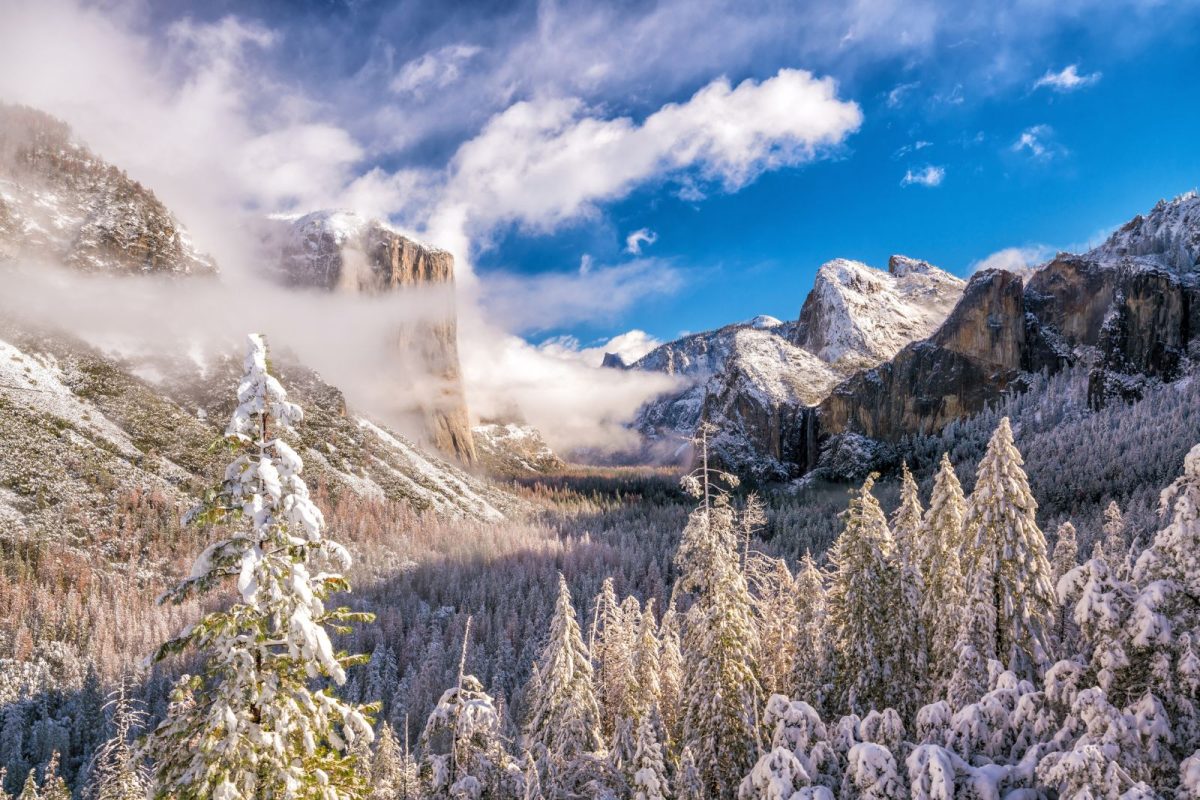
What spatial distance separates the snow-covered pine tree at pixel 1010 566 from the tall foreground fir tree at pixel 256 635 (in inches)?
692

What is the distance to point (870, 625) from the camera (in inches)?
874

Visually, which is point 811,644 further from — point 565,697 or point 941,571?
point 565,697

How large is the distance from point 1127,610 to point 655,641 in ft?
56.8

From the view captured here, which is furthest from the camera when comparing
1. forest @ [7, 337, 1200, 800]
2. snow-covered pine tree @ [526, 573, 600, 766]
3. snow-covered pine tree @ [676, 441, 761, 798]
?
snow-covered pine tree @ [526, 573, 600, 766]

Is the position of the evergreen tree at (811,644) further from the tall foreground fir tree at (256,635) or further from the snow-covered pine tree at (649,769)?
the tall foreground fir tree at (256,635)

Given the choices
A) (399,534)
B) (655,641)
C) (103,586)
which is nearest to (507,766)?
(655,641)

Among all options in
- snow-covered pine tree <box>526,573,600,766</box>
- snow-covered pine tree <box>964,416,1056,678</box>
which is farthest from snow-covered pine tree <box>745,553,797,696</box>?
snow-covered pine tree <box>964,416,1056,678</box>

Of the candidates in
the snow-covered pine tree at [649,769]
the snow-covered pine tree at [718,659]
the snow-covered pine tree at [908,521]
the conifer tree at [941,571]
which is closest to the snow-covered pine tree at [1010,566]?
the conifer tree at [941,571]

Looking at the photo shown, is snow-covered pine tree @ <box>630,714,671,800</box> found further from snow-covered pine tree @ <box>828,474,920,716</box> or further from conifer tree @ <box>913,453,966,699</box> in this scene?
conifer tree @ <box>913,453,966,699</box>

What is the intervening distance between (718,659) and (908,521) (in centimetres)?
1366

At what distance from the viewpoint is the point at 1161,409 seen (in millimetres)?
186750

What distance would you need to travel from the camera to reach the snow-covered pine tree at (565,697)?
21.0m

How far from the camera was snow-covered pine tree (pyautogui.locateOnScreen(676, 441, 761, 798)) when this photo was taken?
1848cm

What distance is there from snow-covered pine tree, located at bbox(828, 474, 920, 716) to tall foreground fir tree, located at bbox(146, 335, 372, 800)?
17.3m
